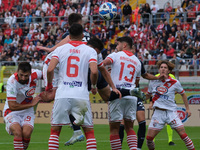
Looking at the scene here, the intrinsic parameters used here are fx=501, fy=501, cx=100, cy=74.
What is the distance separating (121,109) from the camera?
9.62m

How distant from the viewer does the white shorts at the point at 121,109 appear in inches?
376

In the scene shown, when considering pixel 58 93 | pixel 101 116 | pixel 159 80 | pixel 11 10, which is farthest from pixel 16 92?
pixel 11 10

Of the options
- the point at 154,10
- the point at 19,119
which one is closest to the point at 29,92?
the point at 19,119

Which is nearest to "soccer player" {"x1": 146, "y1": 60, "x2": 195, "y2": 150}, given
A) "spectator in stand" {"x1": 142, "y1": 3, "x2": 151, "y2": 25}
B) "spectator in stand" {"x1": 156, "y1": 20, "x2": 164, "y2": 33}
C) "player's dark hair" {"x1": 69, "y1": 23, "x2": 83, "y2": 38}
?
"player's dark hair" {"x1": 69, "y1": 23, "x2": 83, "y2": 38}

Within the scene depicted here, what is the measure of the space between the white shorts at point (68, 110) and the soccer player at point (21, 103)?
1.43 metres

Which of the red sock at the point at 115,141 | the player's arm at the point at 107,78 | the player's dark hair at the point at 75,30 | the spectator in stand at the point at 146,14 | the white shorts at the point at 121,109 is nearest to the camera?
the player's dark hair at the point at 75,30

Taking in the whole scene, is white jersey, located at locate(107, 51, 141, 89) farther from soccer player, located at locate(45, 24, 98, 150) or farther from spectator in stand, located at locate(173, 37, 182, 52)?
spectator in stand, located at locate(173, 37, 182, 52)

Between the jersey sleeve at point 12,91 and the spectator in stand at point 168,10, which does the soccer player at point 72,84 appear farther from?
the spectator in stand at point 168,10

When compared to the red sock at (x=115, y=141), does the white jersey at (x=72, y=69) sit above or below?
above

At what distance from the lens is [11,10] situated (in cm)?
3381

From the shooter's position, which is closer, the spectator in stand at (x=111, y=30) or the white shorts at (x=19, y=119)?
the white shorts at (x=19, y=119)

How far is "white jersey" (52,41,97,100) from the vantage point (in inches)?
321

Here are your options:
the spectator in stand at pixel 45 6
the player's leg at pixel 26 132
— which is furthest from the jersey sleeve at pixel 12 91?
the spectator in stand at pixel 45 6

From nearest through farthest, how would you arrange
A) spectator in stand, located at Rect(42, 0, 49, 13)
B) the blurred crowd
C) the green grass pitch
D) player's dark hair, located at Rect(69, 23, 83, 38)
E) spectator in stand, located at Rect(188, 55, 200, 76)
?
player's dark hair, located at Rect(69, 23, 83, 38), the green grass pitch, spectator in stand, located at Rect(188, 55, 200, 76), the blurred crowd, spectator in stand, located at Rect(42, 0, 49, 13)
